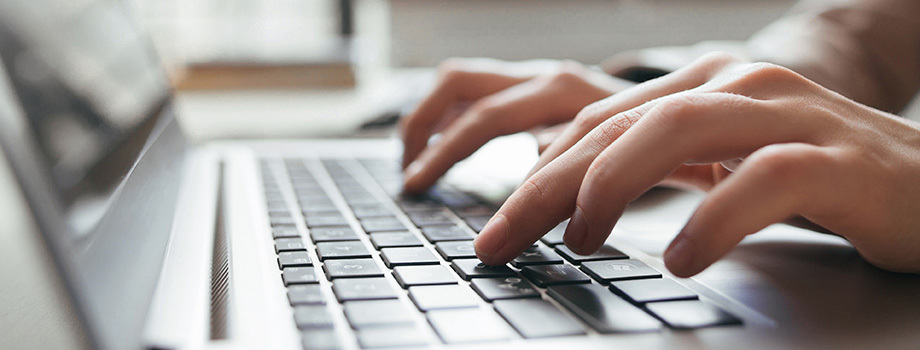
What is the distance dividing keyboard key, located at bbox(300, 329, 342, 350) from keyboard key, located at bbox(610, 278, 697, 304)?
0.41ft

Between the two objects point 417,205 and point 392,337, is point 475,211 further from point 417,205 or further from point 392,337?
point 392,337

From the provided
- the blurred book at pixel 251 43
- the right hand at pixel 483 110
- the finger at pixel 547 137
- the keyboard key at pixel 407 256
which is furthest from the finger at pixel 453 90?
the blurred book at pixel 251 43

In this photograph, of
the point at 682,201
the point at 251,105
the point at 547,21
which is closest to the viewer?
the point at 682,201

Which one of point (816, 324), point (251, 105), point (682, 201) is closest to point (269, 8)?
point (251, 105)

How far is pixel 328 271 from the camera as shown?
31 centimetres

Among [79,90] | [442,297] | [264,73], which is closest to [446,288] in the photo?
[442,297]

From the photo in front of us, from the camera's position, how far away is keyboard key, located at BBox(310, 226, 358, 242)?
39 cm

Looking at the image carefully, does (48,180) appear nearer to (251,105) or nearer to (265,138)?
(265,138)

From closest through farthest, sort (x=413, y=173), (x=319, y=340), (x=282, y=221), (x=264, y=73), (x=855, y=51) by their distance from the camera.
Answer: (x=319, y=340)
(x=282, y=221)
(x=413, y=173)
(x=855, y=51)
(x=264, y=73)

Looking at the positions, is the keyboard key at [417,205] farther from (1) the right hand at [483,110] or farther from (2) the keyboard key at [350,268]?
(2) the keyboard key at [350,268]

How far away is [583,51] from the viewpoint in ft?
5.89

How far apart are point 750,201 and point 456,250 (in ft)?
0.49

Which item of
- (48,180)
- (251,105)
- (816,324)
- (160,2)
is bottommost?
(816,324)

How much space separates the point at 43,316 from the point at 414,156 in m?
0.41
